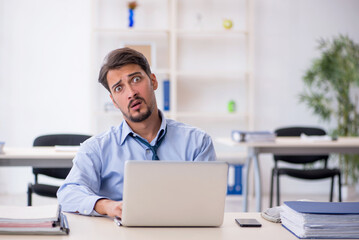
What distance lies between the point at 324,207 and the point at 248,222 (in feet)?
0.80

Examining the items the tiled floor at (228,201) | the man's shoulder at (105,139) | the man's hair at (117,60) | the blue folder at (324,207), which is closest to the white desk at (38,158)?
the man's shoulder at (105,139)

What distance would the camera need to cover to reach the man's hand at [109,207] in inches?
59.6

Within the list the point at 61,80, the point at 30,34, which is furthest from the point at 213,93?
the point at 30,34

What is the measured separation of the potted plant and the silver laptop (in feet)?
13.7

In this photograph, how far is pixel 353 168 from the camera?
5328mm

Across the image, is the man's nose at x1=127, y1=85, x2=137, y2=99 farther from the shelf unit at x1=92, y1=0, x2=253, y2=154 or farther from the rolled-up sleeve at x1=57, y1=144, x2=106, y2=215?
the shelf unit at x1=92, y1=0, x2=253, y2=154

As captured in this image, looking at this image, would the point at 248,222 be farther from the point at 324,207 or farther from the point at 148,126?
the point at 148,126

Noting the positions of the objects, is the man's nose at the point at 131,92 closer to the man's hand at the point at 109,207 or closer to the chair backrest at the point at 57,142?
the man's hand at the point at 109,207

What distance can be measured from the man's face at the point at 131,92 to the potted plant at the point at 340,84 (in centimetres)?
378

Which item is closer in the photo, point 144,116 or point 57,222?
point 57,222

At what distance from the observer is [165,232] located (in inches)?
55.3

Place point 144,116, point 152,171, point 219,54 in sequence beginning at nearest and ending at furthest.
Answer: point 152,171, point 144,116, point 219,54

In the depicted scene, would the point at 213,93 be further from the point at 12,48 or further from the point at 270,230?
the point at 270,230

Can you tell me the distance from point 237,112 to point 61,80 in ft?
6.74
